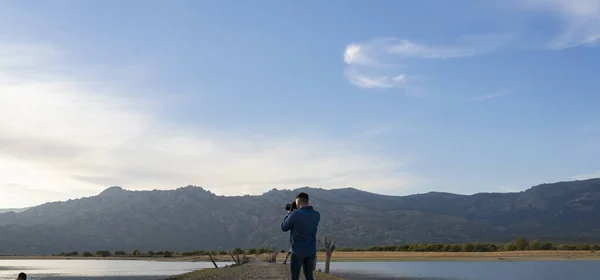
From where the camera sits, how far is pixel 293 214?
12234 millimetres

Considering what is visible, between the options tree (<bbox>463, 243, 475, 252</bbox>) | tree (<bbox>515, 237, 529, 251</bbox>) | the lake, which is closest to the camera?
the lake

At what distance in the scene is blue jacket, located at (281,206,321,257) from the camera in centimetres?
1221

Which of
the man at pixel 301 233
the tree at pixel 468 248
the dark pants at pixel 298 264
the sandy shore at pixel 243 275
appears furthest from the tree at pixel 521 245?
the man at pixel 301 233

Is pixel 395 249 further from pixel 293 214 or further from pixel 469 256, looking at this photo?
pixel 293 214

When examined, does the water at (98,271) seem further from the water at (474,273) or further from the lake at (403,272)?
the water at (474,273)

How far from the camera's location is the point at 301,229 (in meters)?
12.3

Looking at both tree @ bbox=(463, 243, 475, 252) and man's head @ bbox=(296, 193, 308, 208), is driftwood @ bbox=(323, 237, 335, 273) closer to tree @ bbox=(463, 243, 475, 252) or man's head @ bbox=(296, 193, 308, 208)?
man's head @ bbox=(296, 193, 308, 208)

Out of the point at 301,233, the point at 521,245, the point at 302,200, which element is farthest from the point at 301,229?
the point at 521,245

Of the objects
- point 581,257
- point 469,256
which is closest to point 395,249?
point 469,256

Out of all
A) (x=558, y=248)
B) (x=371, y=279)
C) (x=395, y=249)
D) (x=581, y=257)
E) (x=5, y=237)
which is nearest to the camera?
(x=371, y=279)

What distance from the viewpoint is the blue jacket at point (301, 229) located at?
12.2 m

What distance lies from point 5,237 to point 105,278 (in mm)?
174019

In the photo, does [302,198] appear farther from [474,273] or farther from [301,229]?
[474,273]

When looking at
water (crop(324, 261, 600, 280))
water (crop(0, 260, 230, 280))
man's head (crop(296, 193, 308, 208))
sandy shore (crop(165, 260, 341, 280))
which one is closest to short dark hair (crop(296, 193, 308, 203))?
man's head (crop(296, 193, 308, 208))
